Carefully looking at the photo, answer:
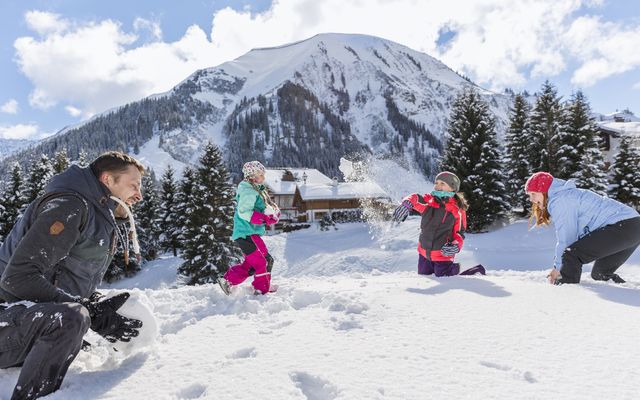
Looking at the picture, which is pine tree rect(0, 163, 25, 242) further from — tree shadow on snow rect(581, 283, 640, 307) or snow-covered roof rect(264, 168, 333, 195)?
snow-covered roof rect(264, 168, 333, 195)

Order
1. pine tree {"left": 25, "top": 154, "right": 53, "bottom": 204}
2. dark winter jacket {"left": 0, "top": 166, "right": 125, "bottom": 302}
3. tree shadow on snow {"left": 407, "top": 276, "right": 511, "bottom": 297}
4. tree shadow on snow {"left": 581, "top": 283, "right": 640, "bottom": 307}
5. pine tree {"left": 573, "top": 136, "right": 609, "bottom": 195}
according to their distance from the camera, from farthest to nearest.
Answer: pine tree {"left": 25, "top": 154, "right": 53, "bottom": 204}, pine tree {"left": 573, "top": 136, "right": 609, "bottom": 195}, tree shadow on snow {"left": 407, "top": 276, "right": 511, "bottom": 297}, tree shadow on snow {"left": 581, "top": 283, "right": 640, "bottom": 307}, dark winter jacket {"left": 0, "top": 166, "right": 125, "bottom": 302}

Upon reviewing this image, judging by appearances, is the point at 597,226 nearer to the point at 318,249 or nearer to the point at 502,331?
the point at 502,331

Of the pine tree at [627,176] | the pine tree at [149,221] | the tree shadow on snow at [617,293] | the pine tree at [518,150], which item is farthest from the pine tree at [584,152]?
the pine tree at [149,221]

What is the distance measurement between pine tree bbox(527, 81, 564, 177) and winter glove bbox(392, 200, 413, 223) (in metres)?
25.5

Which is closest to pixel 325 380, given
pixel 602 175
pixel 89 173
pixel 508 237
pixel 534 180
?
pixel 89 173

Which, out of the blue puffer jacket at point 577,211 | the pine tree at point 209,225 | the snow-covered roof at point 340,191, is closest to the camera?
the blue puffer jacket at point 577,211

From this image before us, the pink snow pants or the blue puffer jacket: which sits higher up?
the blue puffer jacket

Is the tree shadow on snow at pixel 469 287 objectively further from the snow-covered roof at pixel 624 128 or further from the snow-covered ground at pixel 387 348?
the snow-covered roof at pixel 624 128

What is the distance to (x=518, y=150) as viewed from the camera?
29.2 meters

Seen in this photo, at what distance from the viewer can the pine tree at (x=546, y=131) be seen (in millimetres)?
27250

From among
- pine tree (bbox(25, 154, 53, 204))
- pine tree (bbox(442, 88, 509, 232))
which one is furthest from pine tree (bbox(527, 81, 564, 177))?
pine tree (bbox(25, 154, 53, 204))

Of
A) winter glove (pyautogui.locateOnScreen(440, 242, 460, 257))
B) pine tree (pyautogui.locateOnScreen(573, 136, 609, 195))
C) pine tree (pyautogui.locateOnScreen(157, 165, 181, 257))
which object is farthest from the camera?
pine tree (pyautogui.locateOnScreen(157, 165, 181, 257))

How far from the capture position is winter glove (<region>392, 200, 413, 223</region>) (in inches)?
245

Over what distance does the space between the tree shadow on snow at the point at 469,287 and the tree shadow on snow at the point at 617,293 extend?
1007mm
